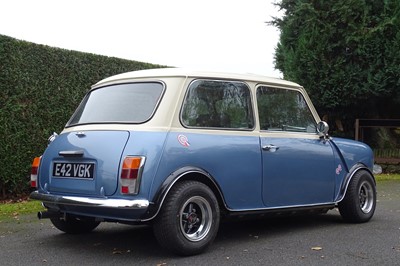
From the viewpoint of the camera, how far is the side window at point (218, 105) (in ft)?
17.3

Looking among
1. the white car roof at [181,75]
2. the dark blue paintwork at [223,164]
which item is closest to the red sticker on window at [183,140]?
the dark blue paintwork at [223,164]

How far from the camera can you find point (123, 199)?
4633 mm

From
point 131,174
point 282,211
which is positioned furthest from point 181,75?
point 282,211

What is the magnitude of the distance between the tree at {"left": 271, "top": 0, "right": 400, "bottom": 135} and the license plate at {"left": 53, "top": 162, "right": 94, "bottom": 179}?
11.1 meters

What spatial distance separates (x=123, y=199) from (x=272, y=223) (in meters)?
2.89

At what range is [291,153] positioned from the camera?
5.95 metres

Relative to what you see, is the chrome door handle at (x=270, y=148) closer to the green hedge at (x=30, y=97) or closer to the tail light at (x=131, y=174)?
the tail light at (x=131, y=174)

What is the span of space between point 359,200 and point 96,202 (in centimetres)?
376

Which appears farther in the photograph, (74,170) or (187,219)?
(74,170)

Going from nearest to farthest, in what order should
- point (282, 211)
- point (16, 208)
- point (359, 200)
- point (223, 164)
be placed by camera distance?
point (223, 164) → point (282, 211) → point (359, 200) → point (16, 208)

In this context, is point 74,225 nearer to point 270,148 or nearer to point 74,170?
point 74,170

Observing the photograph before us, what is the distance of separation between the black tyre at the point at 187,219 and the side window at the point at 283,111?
4.14 ft

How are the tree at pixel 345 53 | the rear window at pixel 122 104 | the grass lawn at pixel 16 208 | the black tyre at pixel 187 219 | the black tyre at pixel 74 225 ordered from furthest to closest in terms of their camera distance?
the tree at pixel 345 53 < the grass lawn at pixel 16 208 < the black tyre at pixel 74 225 < the rear window at pixel 122 104 < the black tyre at pixel 187 219

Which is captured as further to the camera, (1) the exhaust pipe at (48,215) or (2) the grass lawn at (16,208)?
(2) the grass lawn at (16,208)
